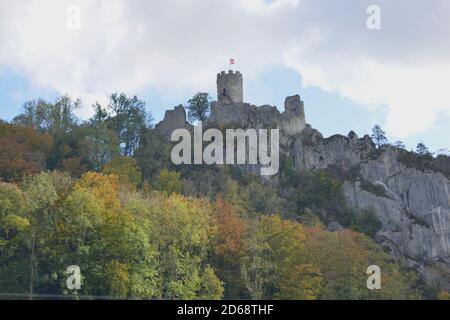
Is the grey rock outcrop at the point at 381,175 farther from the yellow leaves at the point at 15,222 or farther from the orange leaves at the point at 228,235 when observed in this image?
the yellow leaves at the point at 15,222

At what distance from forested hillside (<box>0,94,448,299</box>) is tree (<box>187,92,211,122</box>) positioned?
2389cm

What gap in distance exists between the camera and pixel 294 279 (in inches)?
1875

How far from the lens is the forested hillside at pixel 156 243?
42.7 metres

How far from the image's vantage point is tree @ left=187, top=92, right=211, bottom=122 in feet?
297

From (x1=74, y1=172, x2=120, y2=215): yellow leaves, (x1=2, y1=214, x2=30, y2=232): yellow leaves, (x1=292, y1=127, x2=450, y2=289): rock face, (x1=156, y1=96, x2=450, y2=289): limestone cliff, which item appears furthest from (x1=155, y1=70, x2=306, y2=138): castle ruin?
(x1=2, y1=214, x2=30, y2=232): yellow leaves

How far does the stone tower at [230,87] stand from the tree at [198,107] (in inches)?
187

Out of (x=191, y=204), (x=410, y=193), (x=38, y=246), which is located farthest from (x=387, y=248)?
(x=38, y=246)

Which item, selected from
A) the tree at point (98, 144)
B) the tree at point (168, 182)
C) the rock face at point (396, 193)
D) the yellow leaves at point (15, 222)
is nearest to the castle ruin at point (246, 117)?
the rock face at point (396, 193)

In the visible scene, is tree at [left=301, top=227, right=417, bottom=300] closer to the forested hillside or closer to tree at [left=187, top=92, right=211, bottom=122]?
the forested hillside

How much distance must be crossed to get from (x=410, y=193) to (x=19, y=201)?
44.5 metres

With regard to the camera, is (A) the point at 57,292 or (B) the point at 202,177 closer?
(A) the point at 57,292

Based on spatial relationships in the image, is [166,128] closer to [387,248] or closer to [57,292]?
[387,248]
